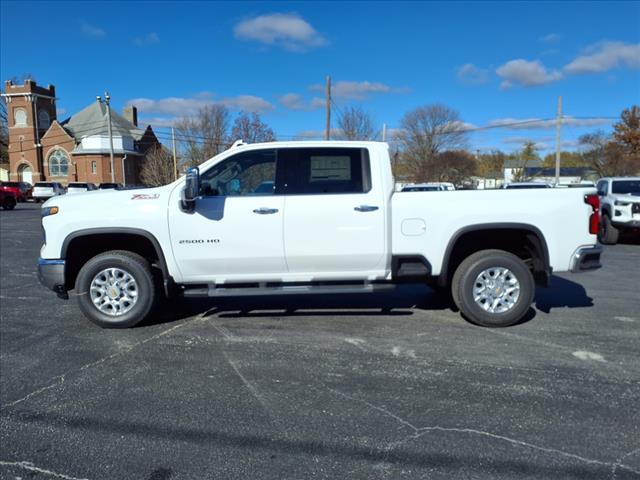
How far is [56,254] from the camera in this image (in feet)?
17.5

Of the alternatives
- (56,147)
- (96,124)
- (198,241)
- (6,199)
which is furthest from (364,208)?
(96,124)

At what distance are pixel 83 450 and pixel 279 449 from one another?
1232 millimetres

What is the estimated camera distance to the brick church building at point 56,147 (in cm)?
5359

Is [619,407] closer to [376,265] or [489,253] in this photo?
[489,253]

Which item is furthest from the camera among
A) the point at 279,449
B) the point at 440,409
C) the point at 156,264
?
the point at 156,264

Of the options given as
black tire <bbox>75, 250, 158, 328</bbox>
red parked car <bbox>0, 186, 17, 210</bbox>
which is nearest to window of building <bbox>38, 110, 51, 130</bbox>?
red parked car <bbox>0, 186, 17, 210</bbox>

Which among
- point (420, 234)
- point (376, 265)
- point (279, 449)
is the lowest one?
point (279, 449)

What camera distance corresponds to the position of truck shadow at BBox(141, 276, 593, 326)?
604cm

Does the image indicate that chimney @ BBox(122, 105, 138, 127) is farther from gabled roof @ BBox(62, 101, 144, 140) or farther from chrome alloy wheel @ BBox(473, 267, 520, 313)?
chrome alloy wheel @ BBox(473, 267, 520, 313)

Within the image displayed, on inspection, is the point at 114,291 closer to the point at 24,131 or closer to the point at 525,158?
the point at 24,131

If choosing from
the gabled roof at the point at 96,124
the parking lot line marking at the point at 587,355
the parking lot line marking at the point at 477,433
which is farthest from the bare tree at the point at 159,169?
the parking lot line marking at the point at 477,433

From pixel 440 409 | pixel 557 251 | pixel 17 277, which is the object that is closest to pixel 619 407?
pixel 440 409

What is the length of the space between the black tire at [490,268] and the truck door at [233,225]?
78.6 inches

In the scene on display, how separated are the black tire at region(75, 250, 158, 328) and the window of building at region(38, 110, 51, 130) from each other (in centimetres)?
6034
